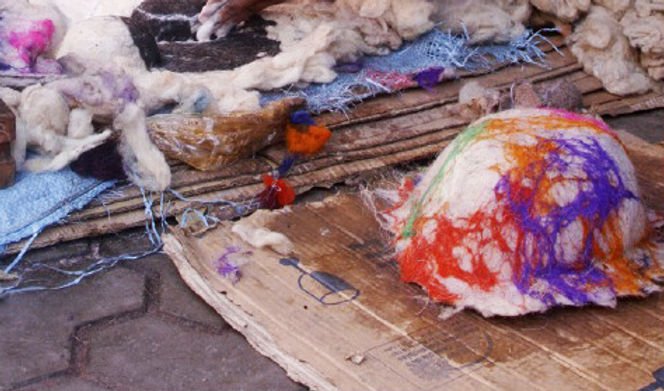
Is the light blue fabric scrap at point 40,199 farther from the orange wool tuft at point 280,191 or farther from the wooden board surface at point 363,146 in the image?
the orange wool tuft at point 280,191

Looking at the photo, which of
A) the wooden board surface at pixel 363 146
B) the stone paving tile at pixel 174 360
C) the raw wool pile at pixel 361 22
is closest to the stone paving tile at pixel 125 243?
the wooden board surface at pixel 363 146

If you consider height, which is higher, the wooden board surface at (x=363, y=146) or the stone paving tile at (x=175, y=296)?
the wooden board surface at (x=363, y=146)

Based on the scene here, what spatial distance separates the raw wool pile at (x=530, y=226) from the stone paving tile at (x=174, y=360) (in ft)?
1.75

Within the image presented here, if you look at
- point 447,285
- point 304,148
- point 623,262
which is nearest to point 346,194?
point 304,148

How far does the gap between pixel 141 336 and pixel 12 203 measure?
66cm

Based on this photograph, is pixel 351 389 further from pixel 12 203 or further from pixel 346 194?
pixel 12 203

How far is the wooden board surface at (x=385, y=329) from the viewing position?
7.56 feet

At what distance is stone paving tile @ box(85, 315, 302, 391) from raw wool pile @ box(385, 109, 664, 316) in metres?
0.53

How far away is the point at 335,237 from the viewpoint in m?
2.90

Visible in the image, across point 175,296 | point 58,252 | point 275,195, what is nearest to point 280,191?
point 275,195

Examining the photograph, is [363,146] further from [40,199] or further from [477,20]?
[40,199]

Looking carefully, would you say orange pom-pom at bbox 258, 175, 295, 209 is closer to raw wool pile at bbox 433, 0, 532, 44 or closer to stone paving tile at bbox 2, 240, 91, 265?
stone paving tile at bbox 2, 240, 91, 265

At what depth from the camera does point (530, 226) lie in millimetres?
2545

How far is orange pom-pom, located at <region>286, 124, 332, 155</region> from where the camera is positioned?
326 cm
